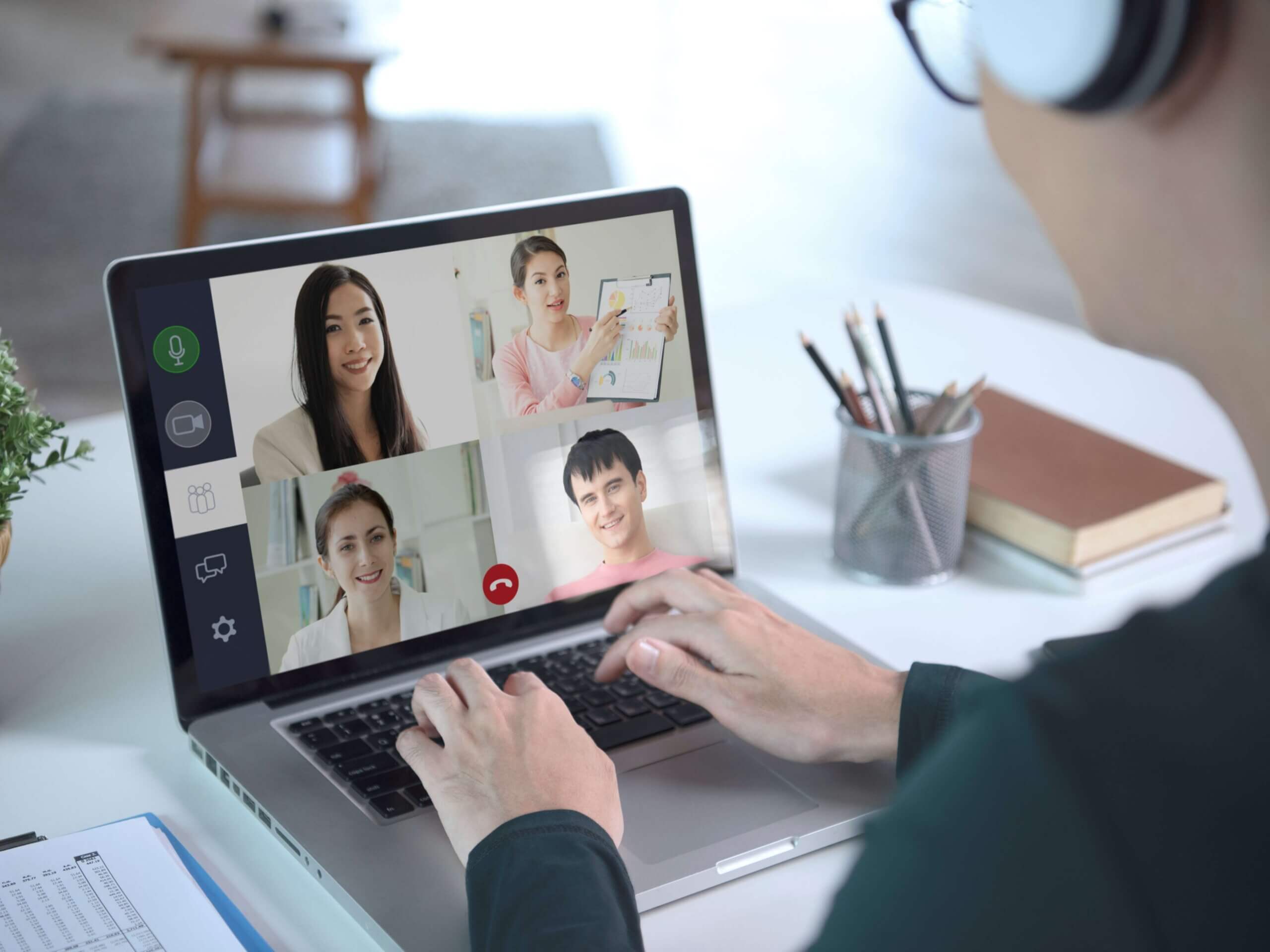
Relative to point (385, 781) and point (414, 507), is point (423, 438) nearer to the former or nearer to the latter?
point (414, 507)

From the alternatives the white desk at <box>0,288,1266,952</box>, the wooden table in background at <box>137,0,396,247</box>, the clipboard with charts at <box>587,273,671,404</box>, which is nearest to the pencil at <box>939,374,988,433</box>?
the white desk at <box>0,288,1266,952</box>

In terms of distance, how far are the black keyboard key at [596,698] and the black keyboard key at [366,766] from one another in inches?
5.7

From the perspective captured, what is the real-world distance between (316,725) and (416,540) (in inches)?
5.7

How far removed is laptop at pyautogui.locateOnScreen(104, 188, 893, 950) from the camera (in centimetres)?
77

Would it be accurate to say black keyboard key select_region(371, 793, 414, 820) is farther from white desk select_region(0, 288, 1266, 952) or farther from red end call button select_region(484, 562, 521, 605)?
red end call button select_region(484, 562, 521, 605)

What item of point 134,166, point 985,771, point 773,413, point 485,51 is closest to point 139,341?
point 985,771

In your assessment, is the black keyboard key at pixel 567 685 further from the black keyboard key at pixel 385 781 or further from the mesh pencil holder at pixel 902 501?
the mesh pencil holder at pixel 902 501

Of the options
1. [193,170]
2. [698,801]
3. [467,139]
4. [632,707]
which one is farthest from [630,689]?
[467,139]

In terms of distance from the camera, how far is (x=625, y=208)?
94cm

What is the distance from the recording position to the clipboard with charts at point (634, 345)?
94 centimetres

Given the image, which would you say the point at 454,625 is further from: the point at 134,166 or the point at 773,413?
the point at 134,166

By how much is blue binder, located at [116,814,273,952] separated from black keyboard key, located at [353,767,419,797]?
10cm

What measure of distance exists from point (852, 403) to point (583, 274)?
284 mm

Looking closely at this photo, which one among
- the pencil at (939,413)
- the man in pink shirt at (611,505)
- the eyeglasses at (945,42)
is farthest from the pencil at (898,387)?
the eyeglasses at (945,42)
